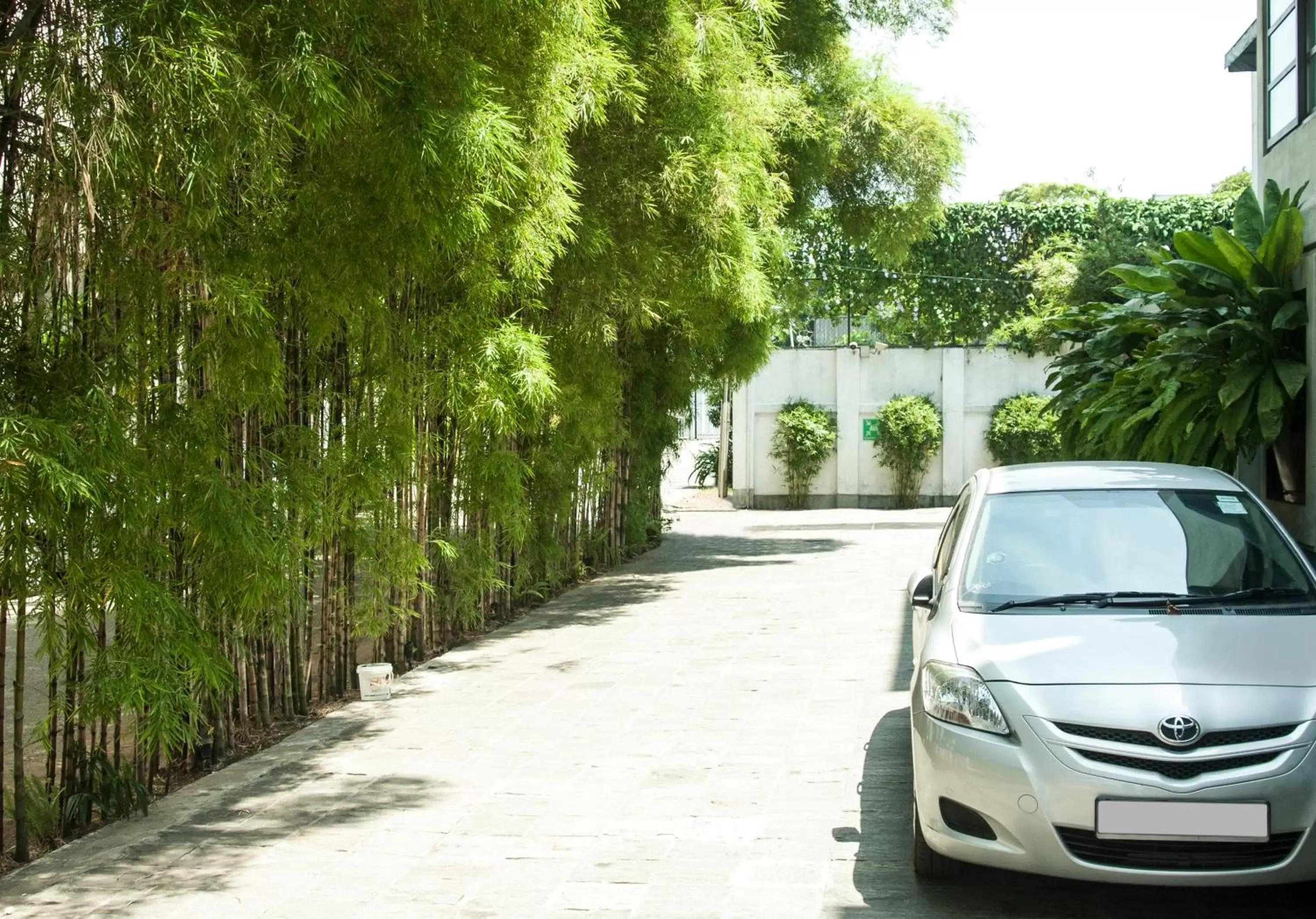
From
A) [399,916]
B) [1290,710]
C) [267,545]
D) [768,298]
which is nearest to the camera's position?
[1290,710]

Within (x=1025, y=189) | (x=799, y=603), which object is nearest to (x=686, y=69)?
(x=799, y=603)

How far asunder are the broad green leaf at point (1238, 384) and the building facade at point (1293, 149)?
432mm

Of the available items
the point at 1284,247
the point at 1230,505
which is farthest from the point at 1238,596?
the point at 1284,247

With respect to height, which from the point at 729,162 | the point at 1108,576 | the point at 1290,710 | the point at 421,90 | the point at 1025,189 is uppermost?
the point at 1025,189

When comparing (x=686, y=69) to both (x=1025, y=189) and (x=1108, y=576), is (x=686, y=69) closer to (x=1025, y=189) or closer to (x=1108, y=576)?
(x=1108, y=576)

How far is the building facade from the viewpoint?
370 inches

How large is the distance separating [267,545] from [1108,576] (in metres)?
3.27

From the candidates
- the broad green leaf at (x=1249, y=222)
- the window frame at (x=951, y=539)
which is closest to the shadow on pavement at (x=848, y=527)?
the broad green leaf at (x=1249, y=222)

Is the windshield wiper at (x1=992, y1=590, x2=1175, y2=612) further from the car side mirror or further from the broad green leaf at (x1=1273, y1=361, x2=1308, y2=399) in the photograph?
the broad green leaf at (x1=1273, y1=361, x2=1308, y2=399)

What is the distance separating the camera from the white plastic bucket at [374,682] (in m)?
7.57

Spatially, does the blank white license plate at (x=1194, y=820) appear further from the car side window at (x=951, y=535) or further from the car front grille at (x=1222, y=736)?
the car side window at (x=951, y=535)

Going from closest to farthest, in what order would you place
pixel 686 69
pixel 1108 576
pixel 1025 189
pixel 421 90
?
pixel 1108 576, pixel 421 90, pixel 686 69, pixel 1025 189

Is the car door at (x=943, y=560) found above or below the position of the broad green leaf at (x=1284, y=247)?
below

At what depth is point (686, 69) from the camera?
1038cm
